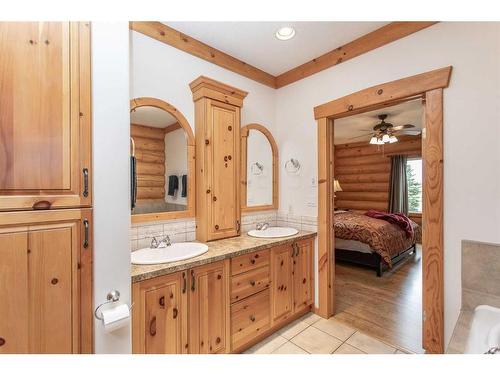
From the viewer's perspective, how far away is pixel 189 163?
1954mm

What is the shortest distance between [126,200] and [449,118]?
2063 millimetres

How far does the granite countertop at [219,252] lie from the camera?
1.25 metres

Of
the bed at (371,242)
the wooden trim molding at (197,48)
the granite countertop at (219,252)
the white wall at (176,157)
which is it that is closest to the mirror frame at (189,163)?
the white wall at (176,157)

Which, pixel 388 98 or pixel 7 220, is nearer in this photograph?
pixel 7 220

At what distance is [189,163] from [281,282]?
133cm

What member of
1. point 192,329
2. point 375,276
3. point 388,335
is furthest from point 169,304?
point 375,276

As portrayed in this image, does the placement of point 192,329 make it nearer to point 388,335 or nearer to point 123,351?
point 123,351

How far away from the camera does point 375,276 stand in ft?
10.7

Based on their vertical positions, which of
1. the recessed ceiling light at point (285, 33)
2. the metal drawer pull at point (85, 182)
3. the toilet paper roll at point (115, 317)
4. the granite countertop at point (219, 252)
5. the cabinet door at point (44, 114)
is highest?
the recessed ceiling light at point (285, 33)

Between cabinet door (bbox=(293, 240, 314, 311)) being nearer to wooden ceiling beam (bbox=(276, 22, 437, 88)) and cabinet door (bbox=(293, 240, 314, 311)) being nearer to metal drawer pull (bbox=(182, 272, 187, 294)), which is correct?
metal drawer pull (bbox=(182, 272, 187, 294))

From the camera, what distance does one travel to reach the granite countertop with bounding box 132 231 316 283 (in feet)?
4.10

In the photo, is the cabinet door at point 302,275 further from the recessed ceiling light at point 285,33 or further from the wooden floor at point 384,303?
the recessed ceiling light at point 285,33

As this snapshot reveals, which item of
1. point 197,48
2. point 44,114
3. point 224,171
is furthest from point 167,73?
point 44,114

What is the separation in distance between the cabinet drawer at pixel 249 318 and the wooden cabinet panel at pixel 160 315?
0.41 m
